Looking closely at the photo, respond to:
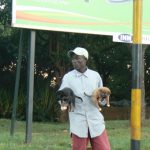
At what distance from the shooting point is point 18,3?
1014 centimetres

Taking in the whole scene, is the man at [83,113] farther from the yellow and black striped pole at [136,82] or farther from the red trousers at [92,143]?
the yellow and black striped pole at [136,82]

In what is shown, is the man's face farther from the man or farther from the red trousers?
the red trousers

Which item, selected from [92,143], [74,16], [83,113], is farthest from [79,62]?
[74,16]

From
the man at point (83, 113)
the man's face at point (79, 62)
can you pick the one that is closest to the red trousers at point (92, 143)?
the man at point (83, 113)

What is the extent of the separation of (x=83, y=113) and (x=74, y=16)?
4756mm

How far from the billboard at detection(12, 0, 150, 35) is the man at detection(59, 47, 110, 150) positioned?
3465 mm

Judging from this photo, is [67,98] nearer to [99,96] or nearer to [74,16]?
[99,96]

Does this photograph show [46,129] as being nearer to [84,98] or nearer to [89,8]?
[89,8]

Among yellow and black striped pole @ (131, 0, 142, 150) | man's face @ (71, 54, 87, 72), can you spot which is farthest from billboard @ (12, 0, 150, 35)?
yellow and black striped pole @ (131, 0, 142, 150)

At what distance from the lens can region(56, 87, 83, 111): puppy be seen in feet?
20.8

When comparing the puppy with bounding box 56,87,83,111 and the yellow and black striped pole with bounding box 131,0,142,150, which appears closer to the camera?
the yellow and black striped pole with bounding box 131,0,142,150

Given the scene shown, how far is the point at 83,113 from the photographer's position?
21.2 feet

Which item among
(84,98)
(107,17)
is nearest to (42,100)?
(107,17)

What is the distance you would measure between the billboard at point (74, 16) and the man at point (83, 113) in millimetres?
3465
